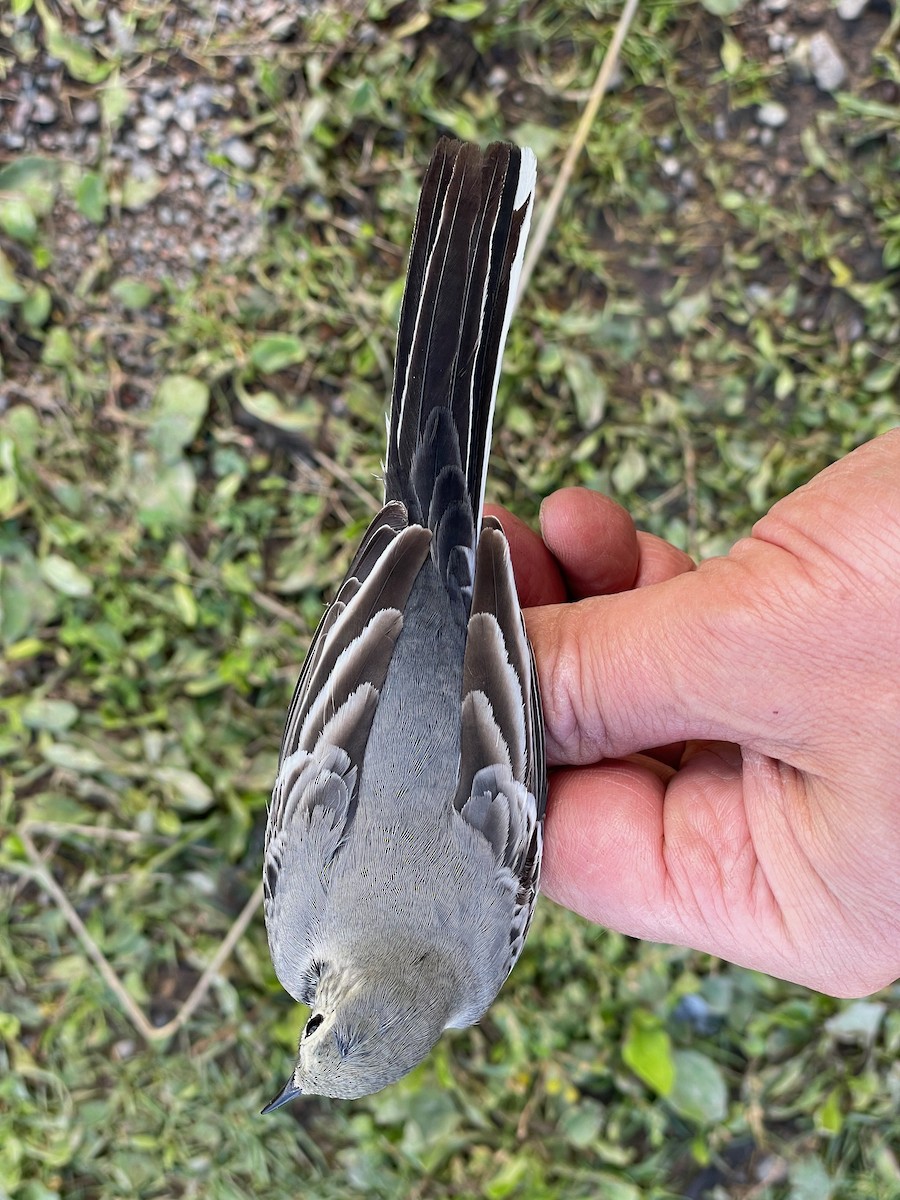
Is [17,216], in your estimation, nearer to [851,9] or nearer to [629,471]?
[629,471]

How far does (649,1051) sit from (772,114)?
370cm

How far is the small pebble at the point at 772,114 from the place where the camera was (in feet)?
12.2

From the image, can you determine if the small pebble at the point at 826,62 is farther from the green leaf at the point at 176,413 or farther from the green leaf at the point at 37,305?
the green leaf at the point at 37,305

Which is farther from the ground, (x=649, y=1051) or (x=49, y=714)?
(x=49, y=714)

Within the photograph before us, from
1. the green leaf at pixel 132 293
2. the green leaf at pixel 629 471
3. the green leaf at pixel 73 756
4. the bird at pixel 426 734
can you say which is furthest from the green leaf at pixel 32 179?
the green leaf at pixel 629 471

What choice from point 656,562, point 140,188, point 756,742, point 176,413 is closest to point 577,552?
point 656,562

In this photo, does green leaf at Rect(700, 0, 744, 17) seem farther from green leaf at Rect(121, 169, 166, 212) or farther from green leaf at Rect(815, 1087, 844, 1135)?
green leaf at Rect(815, 1087, 844, 1135)

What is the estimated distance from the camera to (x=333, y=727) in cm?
254

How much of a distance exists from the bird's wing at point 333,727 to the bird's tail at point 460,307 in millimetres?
205

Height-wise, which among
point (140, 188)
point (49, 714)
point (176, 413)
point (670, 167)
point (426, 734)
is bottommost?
point (49, 714)

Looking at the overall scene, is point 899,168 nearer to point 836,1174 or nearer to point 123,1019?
point 836,1174

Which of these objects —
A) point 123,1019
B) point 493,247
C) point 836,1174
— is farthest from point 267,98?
point 836,1174

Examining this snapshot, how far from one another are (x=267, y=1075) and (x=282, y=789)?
1837 mm

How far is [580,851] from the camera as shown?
2480 mm
